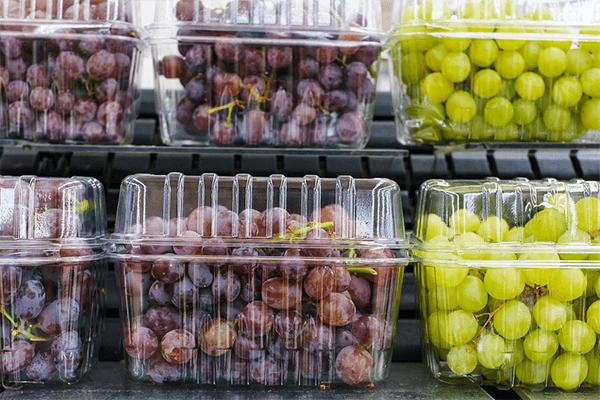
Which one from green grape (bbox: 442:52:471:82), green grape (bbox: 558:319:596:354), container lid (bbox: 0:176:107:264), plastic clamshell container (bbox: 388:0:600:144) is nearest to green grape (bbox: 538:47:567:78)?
plastic clamshell container (bbox: 388:0:600:144)

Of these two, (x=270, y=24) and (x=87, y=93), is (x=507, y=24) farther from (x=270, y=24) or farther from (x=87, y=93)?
(x=87, y=93)

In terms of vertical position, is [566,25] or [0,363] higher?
[566,25]

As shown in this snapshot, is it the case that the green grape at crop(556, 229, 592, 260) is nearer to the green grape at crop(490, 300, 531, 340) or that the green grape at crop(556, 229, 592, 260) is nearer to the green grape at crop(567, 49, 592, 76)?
the green grape at crop(490, 300, 531, 340)

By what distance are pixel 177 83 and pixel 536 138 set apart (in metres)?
0.72

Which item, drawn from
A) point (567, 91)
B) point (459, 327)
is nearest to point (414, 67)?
point (567, 91)

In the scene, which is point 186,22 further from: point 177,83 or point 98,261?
point 98,261

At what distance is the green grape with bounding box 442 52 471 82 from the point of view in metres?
0.95

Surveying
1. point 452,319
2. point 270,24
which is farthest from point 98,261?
point 452,319

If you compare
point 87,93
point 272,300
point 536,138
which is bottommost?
point 272,300

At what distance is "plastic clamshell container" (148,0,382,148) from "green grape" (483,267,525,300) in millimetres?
370

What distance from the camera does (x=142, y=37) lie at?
1.01 metres

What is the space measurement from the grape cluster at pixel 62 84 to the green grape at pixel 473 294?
0.73 meters

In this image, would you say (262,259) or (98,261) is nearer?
(262,259)

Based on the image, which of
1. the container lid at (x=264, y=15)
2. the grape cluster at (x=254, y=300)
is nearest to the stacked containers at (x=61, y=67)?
the container lid at (x=264, y=15)
